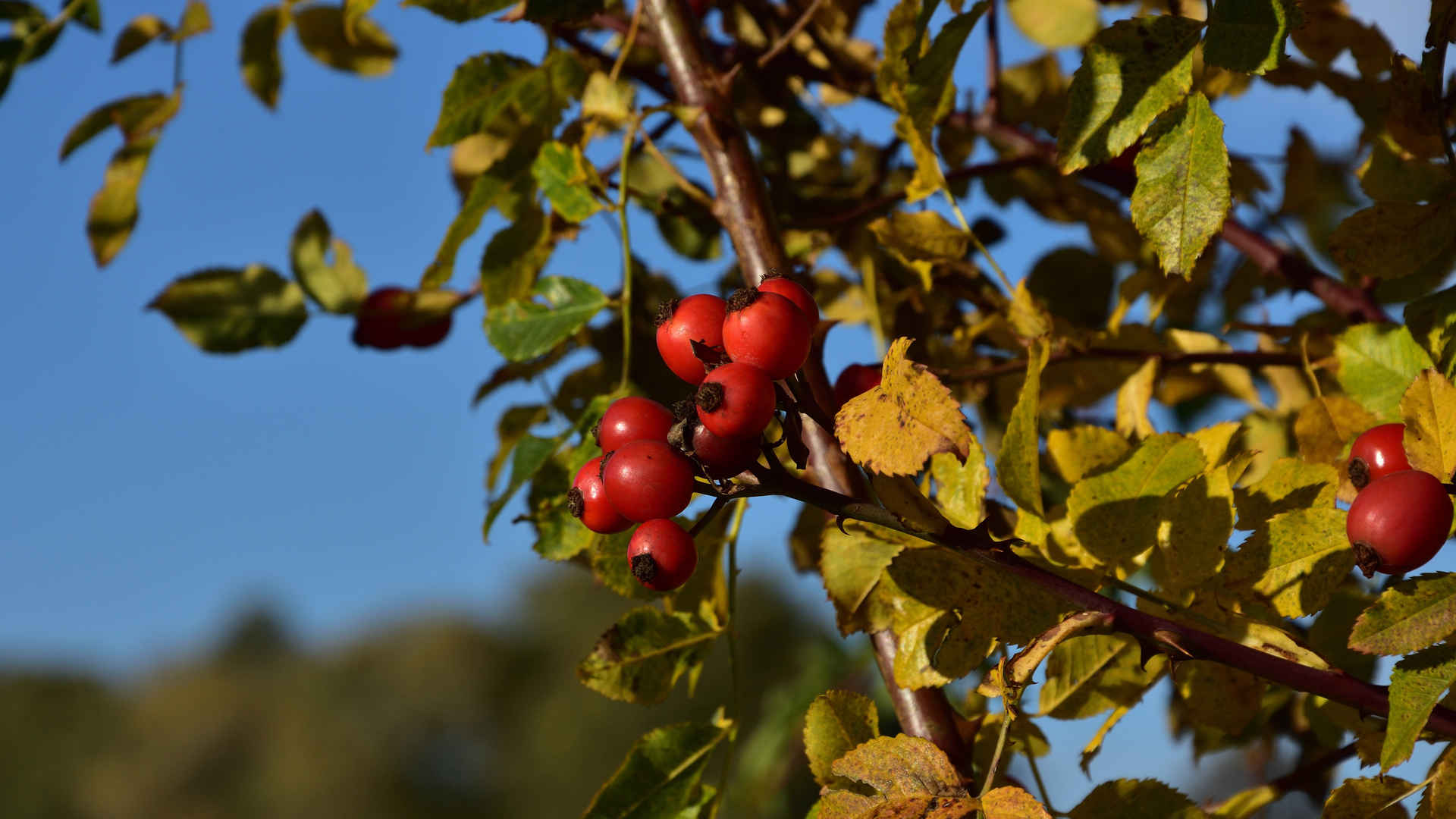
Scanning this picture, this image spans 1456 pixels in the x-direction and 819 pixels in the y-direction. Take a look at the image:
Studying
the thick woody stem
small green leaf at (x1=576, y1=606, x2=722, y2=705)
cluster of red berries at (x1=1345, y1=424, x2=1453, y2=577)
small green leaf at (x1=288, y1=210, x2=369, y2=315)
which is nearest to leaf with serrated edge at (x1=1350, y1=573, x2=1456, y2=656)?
cluster of red berries at (x1=1345, y1=424, x2=1453, y2=577)

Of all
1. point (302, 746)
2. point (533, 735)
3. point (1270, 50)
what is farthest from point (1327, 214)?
point (302, 746)

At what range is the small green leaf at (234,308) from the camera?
1047mm

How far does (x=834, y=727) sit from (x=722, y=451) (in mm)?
230

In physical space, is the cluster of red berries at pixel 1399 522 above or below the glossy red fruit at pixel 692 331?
below

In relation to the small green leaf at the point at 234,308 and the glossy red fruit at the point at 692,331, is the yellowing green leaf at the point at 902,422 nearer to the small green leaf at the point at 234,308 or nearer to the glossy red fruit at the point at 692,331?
the glossy red fruit at the point at 692,331

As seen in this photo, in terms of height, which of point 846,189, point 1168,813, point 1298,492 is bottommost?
point 1168,813

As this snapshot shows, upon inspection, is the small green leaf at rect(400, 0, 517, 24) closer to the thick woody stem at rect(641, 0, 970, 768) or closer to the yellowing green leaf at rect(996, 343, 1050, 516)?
the thick woody stem at rect(641, 0, 970, 768)

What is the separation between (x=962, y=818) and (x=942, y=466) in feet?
0.68

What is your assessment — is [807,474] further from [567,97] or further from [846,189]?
[846,189]

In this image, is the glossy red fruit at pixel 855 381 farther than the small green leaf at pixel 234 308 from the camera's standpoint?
No

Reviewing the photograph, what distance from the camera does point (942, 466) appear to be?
0.61m

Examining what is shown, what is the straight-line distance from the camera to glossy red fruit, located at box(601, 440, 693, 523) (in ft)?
1.41

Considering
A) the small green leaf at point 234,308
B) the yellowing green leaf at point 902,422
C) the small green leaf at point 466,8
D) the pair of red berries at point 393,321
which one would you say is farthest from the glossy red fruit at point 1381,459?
the small green leaf at point 234,308

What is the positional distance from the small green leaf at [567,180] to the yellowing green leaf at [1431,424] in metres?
0.55
